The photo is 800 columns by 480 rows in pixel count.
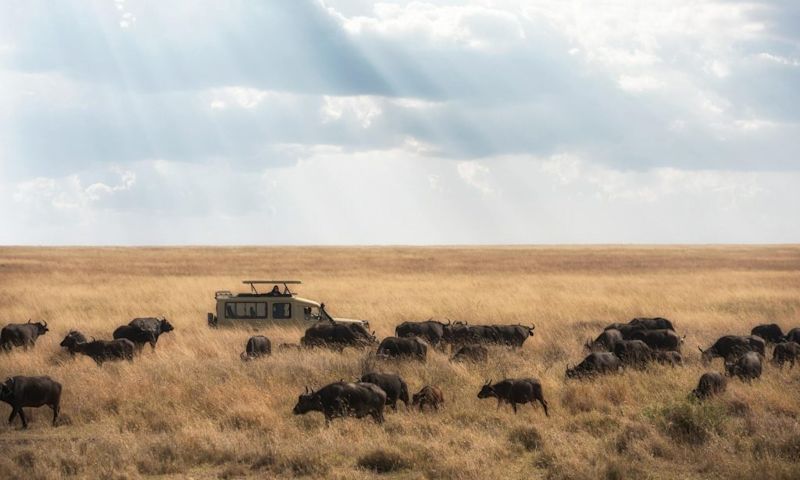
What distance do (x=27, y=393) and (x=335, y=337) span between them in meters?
8.65

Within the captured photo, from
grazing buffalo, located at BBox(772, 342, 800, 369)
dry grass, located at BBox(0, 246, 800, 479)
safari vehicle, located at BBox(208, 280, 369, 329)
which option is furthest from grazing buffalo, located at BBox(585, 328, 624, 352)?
safari vehicle, located at BBox(208, 280, 369, 329)

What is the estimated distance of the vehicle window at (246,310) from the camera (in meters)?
24.2

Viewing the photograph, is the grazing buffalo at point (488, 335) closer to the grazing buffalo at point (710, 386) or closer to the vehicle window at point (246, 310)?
the vehicle window at point (246, 310)

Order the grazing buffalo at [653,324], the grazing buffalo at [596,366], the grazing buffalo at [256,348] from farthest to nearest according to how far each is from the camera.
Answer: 1. the grazing buffalo at [653,324]
2. the grazing buffalo at [256,348]
3. the grazing buffalo at [596,366]

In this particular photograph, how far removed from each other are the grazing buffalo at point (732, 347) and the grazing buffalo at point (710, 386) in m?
4.11

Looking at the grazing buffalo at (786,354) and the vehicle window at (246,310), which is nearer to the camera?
the grazing buffalo at (786,354)

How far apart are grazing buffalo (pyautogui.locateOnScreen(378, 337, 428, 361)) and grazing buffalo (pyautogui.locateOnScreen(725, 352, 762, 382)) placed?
6.57m

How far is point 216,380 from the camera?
17.6 m

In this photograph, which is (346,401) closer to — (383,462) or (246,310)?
(383,462)

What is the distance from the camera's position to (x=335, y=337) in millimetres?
21719

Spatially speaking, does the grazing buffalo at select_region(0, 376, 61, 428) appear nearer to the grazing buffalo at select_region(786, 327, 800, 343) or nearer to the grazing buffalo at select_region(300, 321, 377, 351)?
the grazing buffalo at select_region(300, 321, 377, 351)

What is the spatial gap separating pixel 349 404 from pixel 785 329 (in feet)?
66.7

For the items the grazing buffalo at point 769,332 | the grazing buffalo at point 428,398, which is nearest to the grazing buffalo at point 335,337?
the grazing buffalo at point 428,398

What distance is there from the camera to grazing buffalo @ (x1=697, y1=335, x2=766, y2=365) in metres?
19.7
